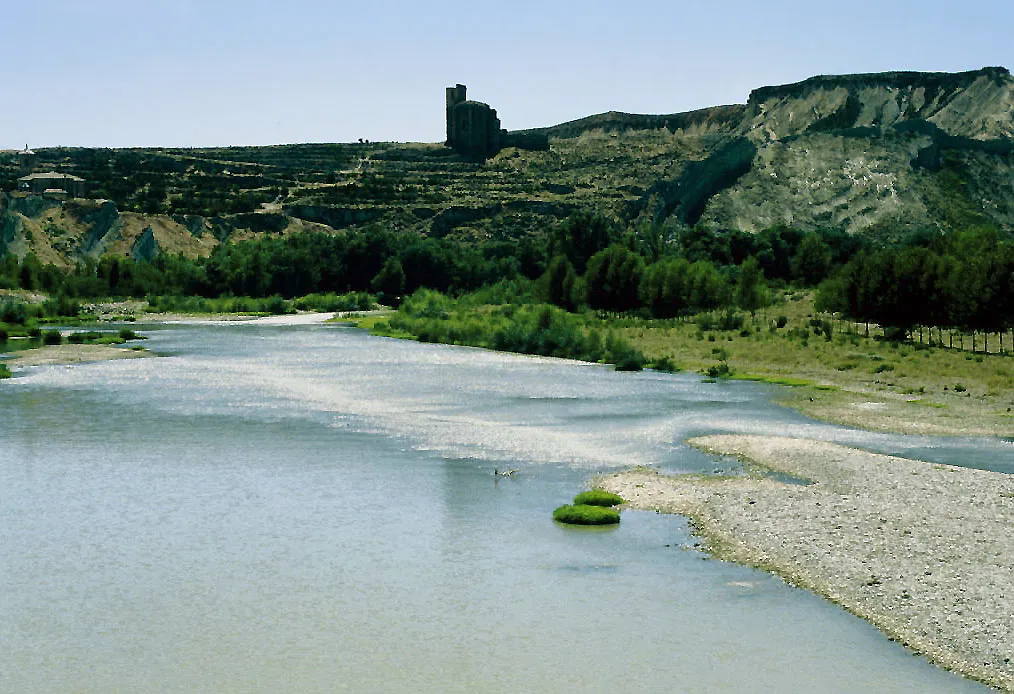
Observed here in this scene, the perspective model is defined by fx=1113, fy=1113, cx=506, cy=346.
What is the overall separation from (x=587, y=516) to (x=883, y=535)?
6271 mm

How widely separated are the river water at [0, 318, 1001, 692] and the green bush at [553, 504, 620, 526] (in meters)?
0.35

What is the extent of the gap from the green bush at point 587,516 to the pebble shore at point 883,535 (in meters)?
1.79

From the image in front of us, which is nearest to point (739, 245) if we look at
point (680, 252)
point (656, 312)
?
point (680, 252)

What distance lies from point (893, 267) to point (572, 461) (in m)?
50.1

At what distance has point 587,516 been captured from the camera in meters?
24.9

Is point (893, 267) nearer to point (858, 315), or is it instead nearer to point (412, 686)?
point (858, 315)

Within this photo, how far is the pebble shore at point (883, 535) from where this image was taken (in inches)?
695

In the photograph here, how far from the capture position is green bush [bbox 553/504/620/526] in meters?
24.9

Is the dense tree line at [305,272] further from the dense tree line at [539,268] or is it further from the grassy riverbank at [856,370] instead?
the grassy riverbank at [856,370]

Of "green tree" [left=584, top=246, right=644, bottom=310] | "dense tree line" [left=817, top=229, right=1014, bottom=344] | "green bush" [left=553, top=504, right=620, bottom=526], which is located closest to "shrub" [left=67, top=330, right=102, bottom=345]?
"green tree" [left=584, top=246, right=644, bottom=310]

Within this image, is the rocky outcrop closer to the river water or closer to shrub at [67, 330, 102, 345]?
shrub at [67, 330, 102, 345]

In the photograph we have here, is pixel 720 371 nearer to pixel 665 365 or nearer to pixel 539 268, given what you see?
pixel 665 365

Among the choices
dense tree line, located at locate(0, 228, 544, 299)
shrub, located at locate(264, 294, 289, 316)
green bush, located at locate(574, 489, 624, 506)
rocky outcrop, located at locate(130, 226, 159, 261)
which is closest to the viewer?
green bush, located at locate(574, 489, 624, 506)

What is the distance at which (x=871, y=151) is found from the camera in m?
199
